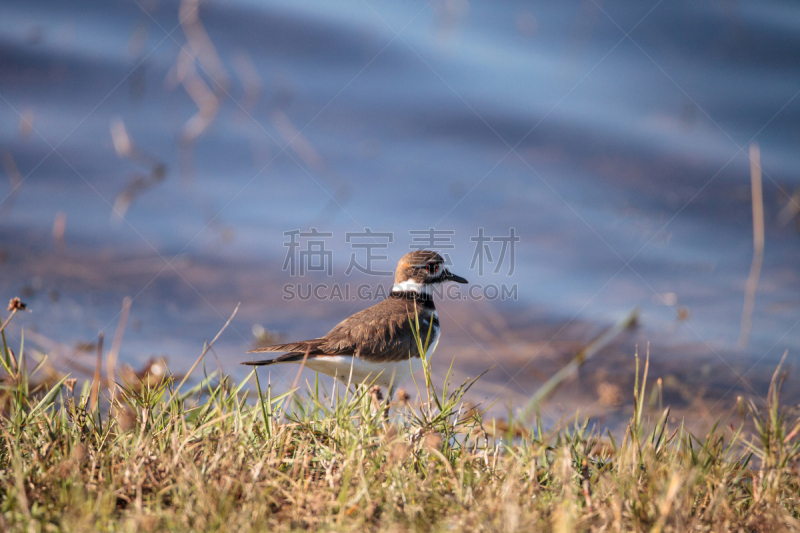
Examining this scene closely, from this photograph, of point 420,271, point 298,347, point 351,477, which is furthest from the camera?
point 420,271

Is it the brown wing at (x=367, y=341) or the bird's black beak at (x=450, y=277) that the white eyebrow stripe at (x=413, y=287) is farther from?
the brown wing at (x=367, y=341)

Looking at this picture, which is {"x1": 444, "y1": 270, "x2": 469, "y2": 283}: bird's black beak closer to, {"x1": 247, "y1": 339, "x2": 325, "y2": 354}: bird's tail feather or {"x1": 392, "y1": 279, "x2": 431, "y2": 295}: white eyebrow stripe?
{"x1": 392, "y1": 279, "x2": 431, "y2": 295}: white eyebrow stripe

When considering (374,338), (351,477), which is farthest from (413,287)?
(351,477)

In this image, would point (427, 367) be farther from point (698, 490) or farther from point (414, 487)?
point (698, 490)

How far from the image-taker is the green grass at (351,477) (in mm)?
2466

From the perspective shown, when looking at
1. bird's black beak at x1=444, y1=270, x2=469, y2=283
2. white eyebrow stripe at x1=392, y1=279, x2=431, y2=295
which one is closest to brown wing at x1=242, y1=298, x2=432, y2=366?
white eyebrow stripe at x1=392, y1=279, x2=431, y2=295

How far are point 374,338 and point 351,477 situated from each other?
2.23 meters

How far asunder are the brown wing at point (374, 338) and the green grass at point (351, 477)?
1.47 m

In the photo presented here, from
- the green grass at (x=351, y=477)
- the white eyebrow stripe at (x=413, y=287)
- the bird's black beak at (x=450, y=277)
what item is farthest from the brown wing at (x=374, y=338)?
the green grass at (x=351, y=477)

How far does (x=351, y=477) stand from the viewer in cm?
278

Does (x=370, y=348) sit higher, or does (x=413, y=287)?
(x=413, y=287)

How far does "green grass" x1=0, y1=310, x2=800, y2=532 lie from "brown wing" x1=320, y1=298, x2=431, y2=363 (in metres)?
1.47

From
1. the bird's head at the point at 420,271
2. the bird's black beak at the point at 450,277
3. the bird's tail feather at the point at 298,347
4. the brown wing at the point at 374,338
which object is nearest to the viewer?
the bird's tail feather at the point at 298,347

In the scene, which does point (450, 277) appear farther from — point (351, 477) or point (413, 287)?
point (351, 477)
